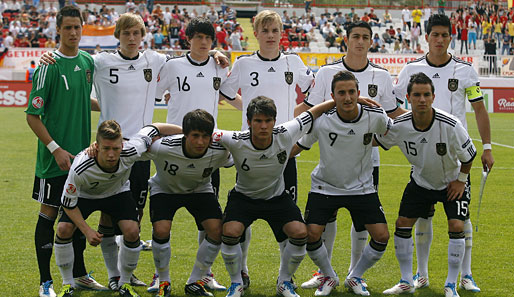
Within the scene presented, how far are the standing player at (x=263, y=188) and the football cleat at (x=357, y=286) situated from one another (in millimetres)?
554

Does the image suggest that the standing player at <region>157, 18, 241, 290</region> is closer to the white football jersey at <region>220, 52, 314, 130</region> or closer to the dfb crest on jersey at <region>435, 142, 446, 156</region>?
the white football jersey at <region>220, 52, 314, 130</region>

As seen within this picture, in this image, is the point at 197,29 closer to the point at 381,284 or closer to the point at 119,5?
the point at 381,284

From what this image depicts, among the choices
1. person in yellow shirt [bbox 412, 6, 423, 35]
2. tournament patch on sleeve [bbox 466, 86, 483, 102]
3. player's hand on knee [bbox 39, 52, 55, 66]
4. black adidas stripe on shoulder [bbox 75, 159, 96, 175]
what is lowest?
black adidas stripe on shoulder [bbox 75, 159, 96, 175]

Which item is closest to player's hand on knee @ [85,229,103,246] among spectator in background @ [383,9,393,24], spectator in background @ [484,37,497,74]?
spectator in background @ [484,37,497,74]

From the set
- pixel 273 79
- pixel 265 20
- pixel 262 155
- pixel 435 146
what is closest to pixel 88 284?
pixel 262 155

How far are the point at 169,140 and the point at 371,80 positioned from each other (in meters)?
2.09

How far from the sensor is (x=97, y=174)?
5512 millimetres

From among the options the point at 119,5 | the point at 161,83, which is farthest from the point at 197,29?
the point at 119,5

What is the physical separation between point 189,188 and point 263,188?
0.68m

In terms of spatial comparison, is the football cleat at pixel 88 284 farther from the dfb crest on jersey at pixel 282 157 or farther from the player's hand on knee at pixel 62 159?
the dfb crest on jersey at pixel 282 157

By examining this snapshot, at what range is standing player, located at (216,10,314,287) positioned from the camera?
637cm

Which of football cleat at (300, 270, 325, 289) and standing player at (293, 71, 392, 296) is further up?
standing player at (293, 71, 392, 296)

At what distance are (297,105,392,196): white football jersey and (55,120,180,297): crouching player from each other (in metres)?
1.55

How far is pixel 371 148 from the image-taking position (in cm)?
601
